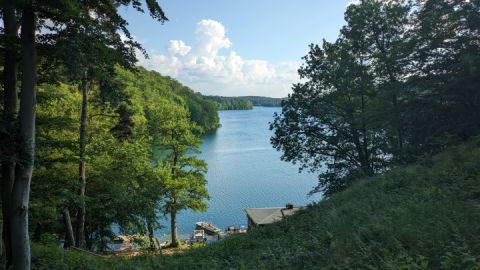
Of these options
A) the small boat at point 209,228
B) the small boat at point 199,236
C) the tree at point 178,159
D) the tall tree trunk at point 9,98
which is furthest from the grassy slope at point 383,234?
the small boat at point 209,228

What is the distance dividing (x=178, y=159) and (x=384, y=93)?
16.0 m

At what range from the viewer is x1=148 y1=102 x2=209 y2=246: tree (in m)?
26.4

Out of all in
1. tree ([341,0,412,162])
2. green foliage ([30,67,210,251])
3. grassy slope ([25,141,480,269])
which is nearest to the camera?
grassy slope ([25,141,480,269])

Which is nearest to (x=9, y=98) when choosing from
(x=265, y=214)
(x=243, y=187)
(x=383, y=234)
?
(x=383, y=234)

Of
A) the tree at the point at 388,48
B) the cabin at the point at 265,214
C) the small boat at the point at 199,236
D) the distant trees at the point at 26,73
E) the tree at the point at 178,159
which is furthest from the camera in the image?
the small boat at the point at 199,236

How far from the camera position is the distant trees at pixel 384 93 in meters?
15.6

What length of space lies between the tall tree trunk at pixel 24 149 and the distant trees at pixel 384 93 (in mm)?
14087

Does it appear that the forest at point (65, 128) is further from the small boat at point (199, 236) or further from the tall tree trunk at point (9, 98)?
the small boat at point (199, 236)

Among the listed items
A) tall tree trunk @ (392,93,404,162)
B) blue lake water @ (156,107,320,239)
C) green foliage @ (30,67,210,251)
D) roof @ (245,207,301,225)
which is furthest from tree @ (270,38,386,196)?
blue lake water @ (156,107,320,239)

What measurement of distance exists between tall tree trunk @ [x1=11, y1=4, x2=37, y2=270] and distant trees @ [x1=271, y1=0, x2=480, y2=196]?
46.2ft

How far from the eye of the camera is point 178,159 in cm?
2825

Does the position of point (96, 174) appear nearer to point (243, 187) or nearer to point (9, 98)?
point (9, 98)

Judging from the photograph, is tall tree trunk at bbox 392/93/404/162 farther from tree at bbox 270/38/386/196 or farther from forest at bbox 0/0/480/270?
tree at bbox 270/38/386/196

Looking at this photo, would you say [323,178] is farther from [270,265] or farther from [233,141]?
[233,141]
